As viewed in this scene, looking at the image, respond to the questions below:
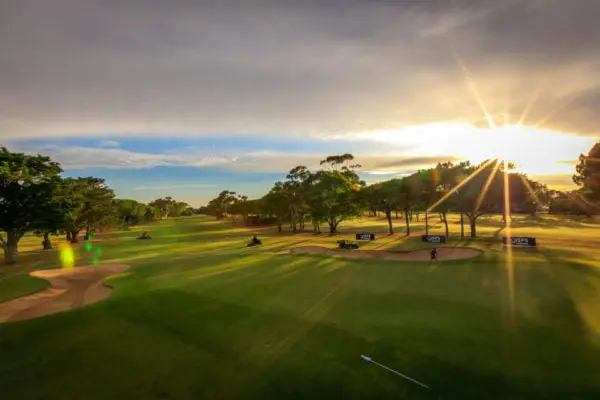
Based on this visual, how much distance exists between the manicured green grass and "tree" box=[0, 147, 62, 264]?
19.6 metres

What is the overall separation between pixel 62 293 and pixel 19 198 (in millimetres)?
24536

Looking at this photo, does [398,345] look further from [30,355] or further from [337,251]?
[337,251]

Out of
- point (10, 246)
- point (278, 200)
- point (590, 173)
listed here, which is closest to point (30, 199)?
point (10, 246)

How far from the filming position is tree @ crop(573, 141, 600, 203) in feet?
103

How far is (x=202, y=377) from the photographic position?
1252 cm

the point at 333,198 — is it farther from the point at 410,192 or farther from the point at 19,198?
the point at 19,198

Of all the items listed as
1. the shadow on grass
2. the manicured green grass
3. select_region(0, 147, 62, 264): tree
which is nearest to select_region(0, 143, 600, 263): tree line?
select_region(0, 147, 62, 264): tree

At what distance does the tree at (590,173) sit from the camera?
1233 inches

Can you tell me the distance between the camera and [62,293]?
25.9 meters

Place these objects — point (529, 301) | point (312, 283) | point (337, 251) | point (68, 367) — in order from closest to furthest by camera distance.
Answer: point (68, 367)
point (529, 301)
point (312, 283)
point (337, 251)

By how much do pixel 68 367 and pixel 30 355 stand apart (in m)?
2.74

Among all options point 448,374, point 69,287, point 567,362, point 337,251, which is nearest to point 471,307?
point 567,362

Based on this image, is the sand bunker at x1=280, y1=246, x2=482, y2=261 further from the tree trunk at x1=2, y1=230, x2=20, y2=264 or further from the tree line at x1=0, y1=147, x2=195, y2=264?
the tree trunk at x1=2, y1=230, x2=20, y2=264

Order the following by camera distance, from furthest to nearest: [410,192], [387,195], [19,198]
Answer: [387,195], [410,192], [19,198]
